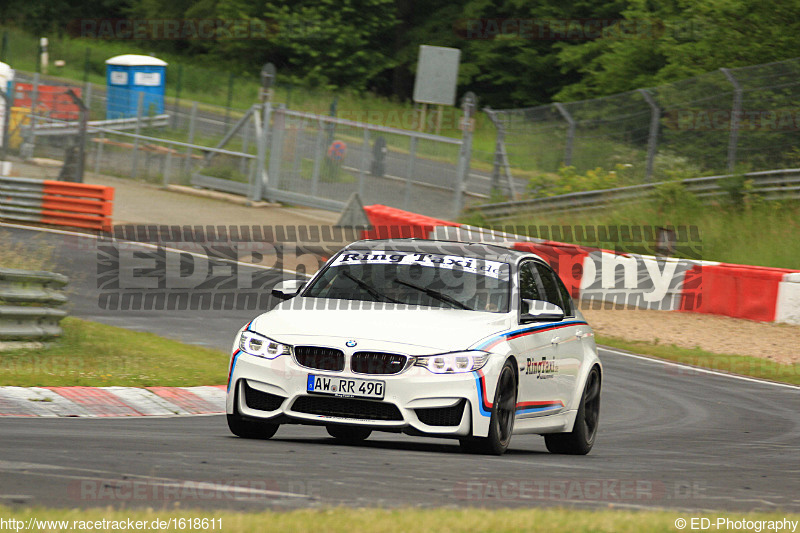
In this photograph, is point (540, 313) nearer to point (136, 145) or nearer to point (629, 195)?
point (629, 195)

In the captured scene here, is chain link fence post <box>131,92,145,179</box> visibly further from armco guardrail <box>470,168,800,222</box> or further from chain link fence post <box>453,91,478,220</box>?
armco guardrail <box>470,168,800,222</box>

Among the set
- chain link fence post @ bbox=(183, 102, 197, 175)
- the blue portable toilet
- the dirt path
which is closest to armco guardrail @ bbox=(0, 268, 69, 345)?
the dirt path

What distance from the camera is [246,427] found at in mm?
8586

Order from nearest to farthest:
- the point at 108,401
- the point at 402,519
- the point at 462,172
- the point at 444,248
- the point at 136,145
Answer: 1. the point at 402,519
2. the point at 444,248
3. the point at 108,401
4. the point at 462,172
5. the point at 136,145

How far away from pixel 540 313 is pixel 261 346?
2054 millimetres

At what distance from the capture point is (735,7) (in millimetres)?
33469

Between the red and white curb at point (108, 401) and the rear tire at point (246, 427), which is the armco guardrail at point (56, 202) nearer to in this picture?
the red and white curb at point (108, 401)

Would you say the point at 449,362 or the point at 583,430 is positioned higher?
the point at 449,362

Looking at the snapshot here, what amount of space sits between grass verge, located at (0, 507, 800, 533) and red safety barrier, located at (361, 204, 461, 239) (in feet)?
58.5

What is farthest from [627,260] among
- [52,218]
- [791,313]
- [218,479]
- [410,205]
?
[218,479]

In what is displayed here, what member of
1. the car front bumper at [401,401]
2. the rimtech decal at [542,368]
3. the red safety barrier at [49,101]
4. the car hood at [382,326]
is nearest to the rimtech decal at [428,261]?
the car hood at [382,326]

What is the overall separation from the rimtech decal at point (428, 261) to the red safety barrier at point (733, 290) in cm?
1063

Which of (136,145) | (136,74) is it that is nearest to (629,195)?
(136,145)

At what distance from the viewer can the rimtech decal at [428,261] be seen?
30.6 ft
